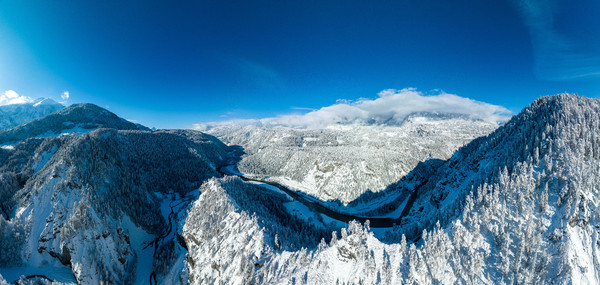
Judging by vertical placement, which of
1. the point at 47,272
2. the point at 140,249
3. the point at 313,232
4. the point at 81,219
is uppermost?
the point at 81,219

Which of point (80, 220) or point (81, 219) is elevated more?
point (81, 219)

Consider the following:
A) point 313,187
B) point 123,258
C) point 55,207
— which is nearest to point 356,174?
point 313,187

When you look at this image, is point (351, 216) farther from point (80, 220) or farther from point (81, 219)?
point (80, 220)

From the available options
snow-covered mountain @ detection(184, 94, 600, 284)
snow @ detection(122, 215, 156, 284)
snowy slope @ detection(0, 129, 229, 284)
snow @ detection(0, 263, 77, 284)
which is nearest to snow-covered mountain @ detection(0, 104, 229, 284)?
snowy slope @ detection(0, 129, 229, 284)

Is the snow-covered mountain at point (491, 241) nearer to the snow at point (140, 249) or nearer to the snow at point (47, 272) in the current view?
the snow at point (140, 249)

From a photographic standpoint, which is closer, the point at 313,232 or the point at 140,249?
the point at 140,249

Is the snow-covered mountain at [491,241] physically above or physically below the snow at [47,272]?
above

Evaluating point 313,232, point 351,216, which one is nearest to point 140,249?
point 313,232

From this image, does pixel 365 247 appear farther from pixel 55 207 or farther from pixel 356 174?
pixel 356 174

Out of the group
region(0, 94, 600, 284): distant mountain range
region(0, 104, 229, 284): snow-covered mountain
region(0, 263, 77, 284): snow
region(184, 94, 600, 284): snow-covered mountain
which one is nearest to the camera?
region(184, 94, 600, 284): snow-covered mountain

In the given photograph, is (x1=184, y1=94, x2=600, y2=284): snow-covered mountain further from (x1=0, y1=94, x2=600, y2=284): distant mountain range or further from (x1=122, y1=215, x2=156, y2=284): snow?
(x1=122, y1=215, x2=156, y2=284): snow

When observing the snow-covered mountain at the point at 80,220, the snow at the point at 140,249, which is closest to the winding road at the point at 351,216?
the snow-covered mountain at the point at 80,220
